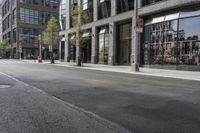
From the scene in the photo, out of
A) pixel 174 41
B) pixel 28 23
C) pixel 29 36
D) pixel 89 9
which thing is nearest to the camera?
pixel 174 41

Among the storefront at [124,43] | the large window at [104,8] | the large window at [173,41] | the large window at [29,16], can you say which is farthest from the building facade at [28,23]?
the large window at [173,41]

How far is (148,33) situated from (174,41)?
485 centimetres

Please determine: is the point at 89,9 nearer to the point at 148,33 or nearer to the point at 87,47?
the point at 87,47

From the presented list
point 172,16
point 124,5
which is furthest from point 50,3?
point 172,16

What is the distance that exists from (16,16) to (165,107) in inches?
3693

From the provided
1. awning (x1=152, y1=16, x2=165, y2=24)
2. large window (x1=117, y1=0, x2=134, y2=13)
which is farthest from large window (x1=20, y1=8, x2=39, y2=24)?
awning (x1=152, y1=16, x2=165, y2=24)

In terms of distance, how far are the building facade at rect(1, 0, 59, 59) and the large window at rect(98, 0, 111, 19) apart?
53.4 metres

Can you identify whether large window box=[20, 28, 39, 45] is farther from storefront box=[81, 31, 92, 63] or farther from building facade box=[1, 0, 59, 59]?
storefront box=[81, 31, 92, 63]

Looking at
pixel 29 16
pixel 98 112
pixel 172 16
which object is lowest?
pixel 98 112

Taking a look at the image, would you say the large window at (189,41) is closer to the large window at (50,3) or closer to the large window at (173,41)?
the large window at (173,41)

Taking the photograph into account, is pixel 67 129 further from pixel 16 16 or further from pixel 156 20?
pixel 16 16

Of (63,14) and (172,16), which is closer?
(172,16)

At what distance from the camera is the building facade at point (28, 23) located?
99.0 metres

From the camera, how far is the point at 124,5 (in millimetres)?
40125
